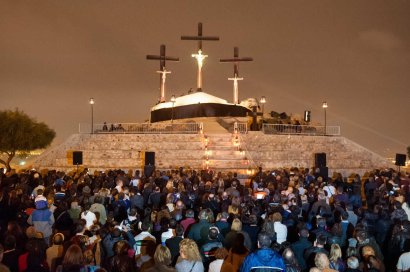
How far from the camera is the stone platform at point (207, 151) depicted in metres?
35.0

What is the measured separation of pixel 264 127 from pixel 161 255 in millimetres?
32762

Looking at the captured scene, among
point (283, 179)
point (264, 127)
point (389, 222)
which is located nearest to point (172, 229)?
point (389, 222)

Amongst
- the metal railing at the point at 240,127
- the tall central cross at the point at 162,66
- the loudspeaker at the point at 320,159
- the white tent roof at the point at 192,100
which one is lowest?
the loudspeaker at the point at 320,159

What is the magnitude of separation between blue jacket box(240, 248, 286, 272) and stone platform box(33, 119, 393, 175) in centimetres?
2621

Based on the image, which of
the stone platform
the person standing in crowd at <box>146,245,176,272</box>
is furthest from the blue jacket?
the stone platform

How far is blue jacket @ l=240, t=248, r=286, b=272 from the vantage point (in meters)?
7.08

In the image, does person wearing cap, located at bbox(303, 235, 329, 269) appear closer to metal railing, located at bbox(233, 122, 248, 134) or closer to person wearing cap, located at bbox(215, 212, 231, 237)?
person wearing cap, located at bbox(215, 212, 231, 237)

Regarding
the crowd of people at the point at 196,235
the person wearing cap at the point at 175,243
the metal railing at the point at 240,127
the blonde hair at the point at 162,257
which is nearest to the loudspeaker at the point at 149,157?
the metal railing at the point at 240,127

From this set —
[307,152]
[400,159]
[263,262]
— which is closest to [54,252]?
[263,262]

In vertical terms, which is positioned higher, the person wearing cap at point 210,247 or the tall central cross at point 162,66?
the tall central cross at point 162,66

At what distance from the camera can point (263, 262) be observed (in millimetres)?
7133

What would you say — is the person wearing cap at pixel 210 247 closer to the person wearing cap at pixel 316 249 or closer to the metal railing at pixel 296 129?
the person wearing cap at pixel 316 249

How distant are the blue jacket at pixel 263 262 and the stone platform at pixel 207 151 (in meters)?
26.2

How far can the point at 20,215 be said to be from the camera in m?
11.2
